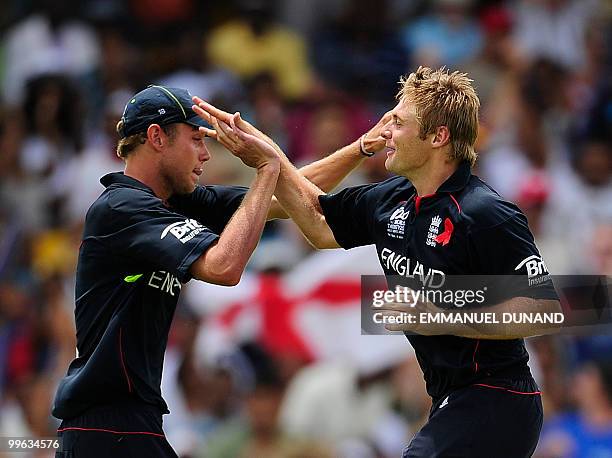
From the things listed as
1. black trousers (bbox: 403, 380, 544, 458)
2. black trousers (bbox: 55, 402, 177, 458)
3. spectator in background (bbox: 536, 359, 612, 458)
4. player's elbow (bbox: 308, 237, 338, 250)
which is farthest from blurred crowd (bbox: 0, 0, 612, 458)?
black trousers (bbox: 55, 402, 177, 458)

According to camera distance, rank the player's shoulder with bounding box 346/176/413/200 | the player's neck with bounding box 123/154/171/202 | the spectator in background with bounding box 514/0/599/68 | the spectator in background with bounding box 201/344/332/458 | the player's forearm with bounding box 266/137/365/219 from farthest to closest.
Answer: the spectator in background with bounding box 514/0/599/68 < the spectator in background with bounding box 201/344/332/458 < the player's forearm with bounding box 266/137/365/219 < the player's shoulder with bounding box 346/176/413/200 < the player's neck with bounding box 123/154/171/202

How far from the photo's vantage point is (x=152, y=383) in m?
5.73

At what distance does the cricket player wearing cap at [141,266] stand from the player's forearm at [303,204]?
32 centimetres

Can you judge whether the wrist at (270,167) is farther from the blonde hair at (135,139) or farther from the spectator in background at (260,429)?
the spectator in background at (260,429)

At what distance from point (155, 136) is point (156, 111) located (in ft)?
0.39

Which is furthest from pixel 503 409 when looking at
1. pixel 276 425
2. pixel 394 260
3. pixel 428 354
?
pixel 276 425

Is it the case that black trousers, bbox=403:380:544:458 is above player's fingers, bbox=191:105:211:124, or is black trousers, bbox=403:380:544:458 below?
below

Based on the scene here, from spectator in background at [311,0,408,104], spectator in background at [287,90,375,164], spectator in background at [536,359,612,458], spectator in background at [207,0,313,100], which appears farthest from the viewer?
spectator in background at [207,0,313,100]

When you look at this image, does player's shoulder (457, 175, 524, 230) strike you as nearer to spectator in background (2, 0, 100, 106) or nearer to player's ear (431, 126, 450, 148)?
player's ear (431, 126, 450, 148)

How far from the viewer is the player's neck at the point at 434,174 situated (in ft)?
19.1

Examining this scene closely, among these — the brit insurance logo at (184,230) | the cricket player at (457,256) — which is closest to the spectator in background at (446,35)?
the cricket player at (457,256)

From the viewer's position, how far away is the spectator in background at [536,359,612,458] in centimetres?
905

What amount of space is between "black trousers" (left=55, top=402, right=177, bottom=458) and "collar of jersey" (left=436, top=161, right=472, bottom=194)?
1.72m

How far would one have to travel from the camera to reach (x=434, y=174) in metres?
5.84
